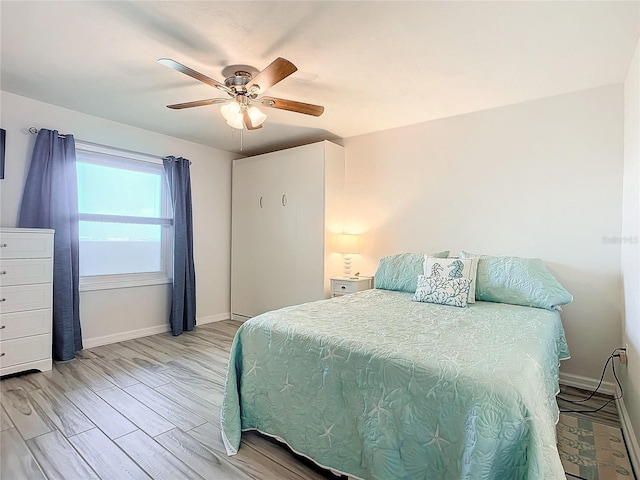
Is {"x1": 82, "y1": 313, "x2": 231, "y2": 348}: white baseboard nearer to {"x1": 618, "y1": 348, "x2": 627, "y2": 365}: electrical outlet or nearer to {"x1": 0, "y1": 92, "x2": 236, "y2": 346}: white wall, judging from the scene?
{"x1": 0, "y1": 92, "x2": 236, "y2": 346}: white wall

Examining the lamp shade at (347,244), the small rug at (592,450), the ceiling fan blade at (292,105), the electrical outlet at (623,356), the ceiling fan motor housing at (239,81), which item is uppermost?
the ceiling fan motor housing at (239,81)

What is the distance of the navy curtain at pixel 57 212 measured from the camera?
3.05 meters

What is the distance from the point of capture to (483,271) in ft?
8.79

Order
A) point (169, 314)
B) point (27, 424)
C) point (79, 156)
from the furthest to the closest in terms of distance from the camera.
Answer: point (169, 314) → point (79, 156) → point (27, 424)

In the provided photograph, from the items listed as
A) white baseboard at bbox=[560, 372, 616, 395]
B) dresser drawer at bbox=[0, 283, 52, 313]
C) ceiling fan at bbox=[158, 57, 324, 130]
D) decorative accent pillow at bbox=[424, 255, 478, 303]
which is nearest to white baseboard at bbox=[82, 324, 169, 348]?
dresser drawer at bbox=[0, 283, 52, 313]

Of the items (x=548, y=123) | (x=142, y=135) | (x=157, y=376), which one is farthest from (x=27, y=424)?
(x=548, y=123)

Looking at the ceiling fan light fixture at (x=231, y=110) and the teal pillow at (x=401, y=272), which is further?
the teal pillow at (x=401, y=272)

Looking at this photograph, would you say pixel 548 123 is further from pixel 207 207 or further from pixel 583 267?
pixel 207 207

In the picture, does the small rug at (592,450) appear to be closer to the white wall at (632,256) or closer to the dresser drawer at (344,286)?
the white wall at (632,256)

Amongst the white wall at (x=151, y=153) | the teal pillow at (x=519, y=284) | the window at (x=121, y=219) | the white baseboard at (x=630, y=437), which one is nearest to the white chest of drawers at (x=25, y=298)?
the white wall at (x=151, y=153)

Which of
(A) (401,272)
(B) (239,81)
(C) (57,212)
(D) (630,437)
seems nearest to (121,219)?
(C) (57,212)

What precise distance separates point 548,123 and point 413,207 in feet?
4.41

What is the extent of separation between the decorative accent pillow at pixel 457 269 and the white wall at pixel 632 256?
2.97 ft

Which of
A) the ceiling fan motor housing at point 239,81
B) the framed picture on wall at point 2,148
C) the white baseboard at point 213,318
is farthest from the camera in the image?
the white baseboard at point 213,318
